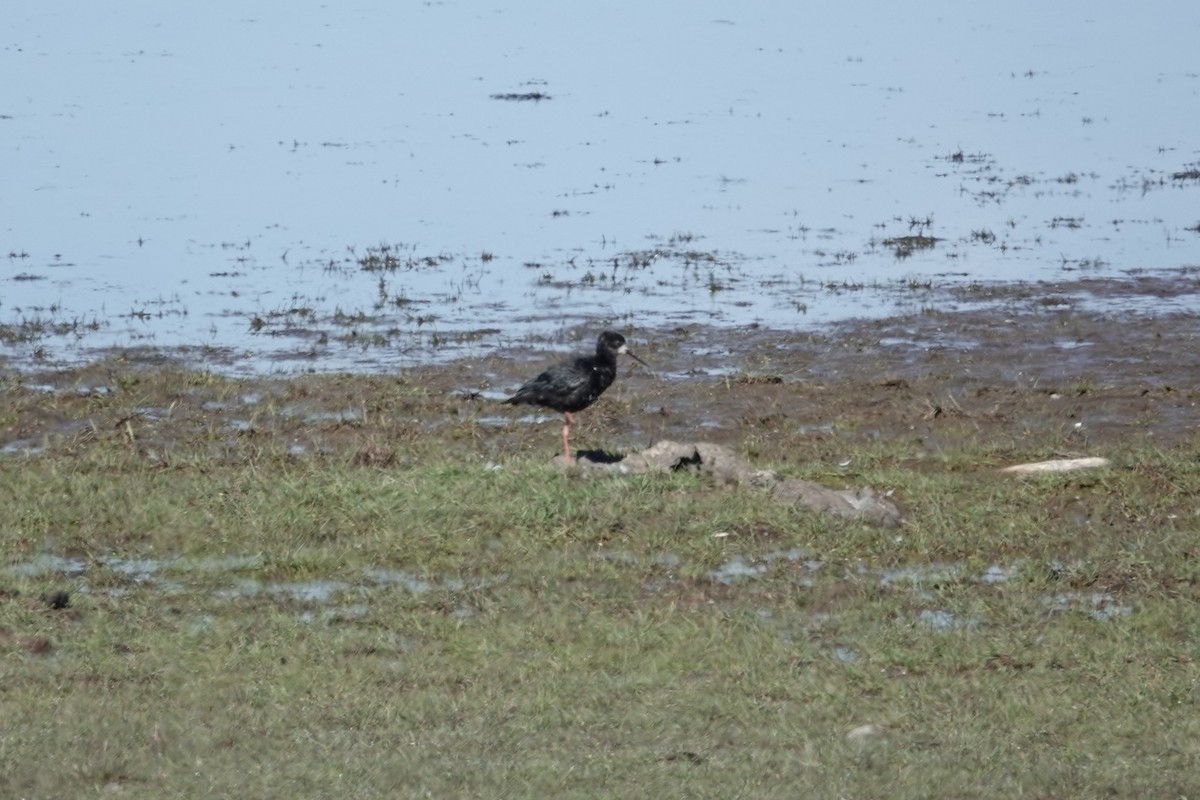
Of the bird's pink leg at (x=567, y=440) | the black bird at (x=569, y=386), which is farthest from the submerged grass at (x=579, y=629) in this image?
the black bird at (x=569, y=386)

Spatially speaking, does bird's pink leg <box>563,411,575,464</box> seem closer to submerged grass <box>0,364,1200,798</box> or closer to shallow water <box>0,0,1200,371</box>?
submerged grass <box>0,364,1200,798</box>

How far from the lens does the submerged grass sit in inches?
264

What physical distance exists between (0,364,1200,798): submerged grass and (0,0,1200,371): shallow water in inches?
191

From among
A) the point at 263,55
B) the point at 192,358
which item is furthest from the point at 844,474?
the point at 263,55

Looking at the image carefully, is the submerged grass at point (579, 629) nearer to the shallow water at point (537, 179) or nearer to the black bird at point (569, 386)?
the black bird at point (569, 386)

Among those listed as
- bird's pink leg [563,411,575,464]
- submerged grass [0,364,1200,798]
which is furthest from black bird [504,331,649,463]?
submerged grass [0,364,1200,798]

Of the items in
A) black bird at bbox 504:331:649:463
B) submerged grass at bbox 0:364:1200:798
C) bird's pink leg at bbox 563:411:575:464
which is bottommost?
submerged grass at bbox 0:364:1200:798

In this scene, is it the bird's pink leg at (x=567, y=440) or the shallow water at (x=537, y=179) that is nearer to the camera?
the bird's pink leg at (x=567, y=440)

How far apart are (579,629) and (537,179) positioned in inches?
659

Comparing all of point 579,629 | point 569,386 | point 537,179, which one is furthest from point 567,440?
point 537,179

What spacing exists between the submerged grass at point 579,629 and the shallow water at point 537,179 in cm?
485

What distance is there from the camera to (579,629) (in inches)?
322

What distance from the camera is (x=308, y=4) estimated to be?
46.3 meters

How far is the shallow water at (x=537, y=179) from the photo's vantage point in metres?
17.0
